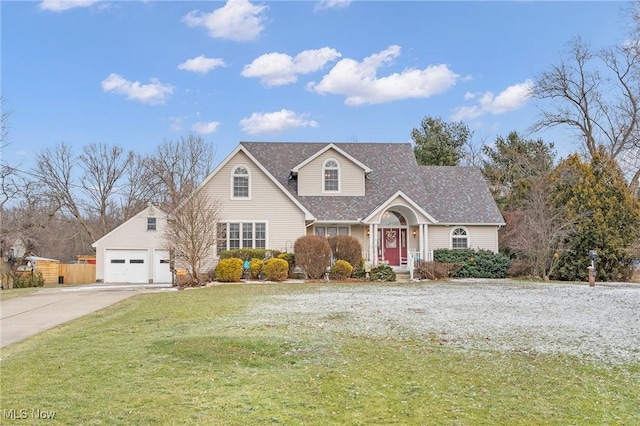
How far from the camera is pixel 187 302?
50.6 ft

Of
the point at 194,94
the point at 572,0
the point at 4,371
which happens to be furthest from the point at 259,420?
the point at 194,94

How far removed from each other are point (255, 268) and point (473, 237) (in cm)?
1213

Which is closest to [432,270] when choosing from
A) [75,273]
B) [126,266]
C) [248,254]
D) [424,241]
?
[424,241]

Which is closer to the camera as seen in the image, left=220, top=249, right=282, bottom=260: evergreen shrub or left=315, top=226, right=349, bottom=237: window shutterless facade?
left=220, top=249, right=282, bottom=260: evergreen shrub

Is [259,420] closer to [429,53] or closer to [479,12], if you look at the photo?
[479,12]

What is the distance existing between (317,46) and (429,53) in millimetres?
5986

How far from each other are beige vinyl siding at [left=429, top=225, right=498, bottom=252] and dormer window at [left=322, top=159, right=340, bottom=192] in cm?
565

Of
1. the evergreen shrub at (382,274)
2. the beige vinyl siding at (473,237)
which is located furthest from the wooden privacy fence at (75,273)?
the beige vinyl siding at (473,237)

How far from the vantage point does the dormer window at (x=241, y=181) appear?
2670cm

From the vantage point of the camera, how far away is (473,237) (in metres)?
28.2

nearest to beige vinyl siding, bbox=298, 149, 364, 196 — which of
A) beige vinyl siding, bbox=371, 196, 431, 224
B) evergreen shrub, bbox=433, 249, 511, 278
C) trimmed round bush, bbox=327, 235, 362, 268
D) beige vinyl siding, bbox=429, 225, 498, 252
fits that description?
beige vinyl siding, bbox=371, 196, 431, 224

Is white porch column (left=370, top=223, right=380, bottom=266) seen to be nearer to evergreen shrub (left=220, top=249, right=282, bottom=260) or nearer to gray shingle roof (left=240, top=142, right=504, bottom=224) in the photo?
gray shingle roof (left=240, top=142, right=504, bottom=224)

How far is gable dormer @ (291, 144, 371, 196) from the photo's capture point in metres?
28.4

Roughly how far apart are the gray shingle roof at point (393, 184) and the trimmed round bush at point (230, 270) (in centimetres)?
584
